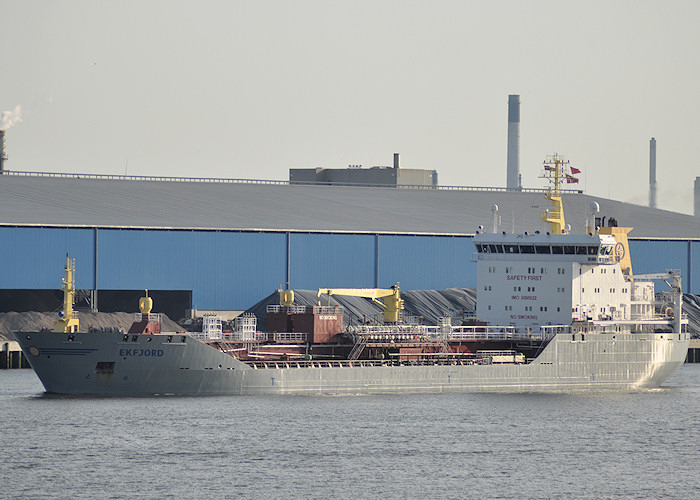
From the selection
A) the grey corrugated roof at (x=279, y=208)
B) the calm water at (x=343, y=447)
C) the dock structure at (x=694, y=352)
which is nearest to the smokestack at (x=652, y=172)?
the grey corrugated roof at (x=279, y=208)

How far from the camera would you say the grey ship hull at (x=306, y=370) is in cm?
5709

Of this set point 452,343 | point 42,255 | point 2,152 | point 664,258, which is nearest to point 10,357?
point 42,255

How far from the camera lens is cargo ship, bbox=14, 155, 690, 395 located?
5734 centimetres

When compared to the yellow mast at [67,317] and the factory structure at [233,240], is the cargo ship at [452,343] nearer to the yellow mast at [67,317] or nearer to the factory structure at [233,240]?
the yellow mast at [67,317]

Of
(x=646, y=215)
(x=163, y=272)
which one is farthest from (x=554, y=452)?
(x=646, y=215)

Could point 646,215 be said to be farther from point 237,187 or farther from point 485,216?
point 237,187

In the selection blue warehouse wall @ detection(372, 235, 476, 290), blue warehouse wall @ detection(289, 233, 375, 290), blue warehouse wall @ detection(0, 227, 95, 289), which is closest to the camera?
blue warehouse wall @ detection(0, 227, 95, 289)

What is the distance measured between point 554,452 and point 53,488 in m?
16.7

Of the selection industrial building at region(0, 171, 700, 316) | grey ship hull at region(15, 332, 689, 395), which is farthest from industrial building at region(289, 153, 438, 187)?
grey ship hull at region(15, 332, 689, 395)

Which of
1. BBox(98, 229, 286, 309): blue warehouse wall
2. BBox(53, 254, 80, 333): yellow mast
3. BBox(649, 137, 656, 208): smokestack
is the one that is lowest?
BBox(53, 254, 80, 333): yellow mast

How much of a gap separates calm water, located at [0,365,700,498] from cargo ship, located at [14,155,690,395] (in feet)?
4.37

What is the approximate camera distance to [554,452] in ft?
156

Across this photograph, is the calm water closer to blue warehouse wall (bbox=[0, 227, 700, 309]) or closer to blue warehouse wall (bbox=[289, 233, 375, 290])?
blue warehouse wall (bbox=[0, 227, 700, 309])

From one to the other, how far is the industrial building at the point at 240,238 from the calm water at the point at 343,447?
25.5 m
